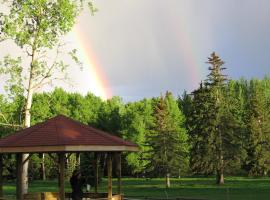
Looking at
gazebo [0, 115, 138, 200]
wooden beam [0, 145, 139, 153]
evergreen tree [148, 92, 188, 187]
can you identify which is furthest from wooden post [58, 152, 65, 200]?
evergreen tree [148, 92, 188, 187]

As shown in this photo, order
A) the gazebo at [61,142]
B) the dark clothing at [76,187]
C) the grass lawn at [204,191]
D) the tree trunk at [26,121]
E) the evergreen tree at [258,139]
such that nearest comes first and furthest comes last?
the gazebo at [61,142], the dark clothing at [76,187], the tree trunk at [26,121], the grass lawn at [204,191], the evergreen tree at [258,139]

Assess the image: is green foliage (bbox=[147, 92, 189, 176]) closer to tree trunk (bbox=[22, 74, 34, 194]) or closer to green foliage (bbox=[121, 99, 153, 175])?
green foliage (bbox=[121, 99, 153, 175])

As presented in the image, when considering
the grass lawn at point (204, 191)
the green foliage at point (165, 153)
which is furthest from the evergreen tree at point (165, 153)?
the grass lawn at point (204, 191)

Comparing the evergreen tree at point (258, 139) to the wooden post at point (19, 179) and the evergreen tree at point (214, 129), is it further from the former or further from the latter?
the wooden post at point (19, 179)

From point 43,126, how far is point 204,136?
35.0 m

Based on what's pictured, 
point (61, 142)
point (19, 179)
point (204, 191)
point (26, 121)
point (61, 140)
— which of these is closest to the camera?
point (61, 142)

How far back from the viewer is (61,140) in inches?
829

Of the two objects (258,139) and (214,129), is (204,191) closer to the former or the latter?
(214,129)

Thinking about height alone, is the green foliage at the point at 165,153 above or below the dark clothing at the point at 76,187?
above

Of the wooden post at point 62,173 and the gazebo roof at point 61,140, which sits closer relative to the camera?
the wooden post at point 62,173

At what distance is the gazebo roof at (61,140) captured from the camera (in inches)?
824

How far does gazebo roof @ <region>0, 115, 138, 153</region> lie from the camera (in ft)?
68.7

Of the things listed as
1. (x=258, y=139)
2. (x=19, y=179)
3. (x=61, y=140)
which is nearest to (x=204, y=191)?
(x=19, y=179)

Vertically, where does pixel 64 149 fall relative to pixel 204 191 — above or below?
above
